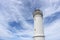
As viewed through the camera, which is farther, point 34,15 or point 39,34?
point 34,15

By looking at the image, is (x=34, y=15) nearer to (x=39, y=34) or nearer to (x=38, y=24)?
(x=38, y=24)

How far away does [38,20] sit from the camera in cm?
2219

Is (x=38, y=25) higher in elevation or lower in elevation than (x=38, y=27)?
higher

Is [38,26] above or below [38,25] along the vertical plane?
below

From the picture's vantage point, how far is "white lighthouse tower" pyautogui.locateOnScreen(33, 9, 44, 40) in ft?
70.4

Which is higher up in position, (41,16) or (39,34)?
(41,16)

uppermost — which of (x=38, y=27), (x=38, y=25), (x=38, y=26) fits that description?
(x=38, y=25)

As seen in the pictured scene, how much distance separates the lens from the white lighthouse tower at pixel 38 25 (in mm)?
21447

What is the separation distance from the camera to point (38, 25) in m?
22.0

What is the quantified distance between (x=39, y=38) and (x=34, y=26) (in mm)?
2350

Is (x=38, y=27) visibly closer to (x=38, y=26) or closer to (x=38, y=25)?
(x=38, y=26)

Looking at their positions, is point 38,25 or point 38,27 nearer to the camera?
point 38,27

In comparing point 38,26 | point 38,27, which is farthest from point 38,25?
point 38,27

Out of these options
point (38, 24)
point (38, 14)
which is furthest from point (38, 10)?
point (38, 24)
